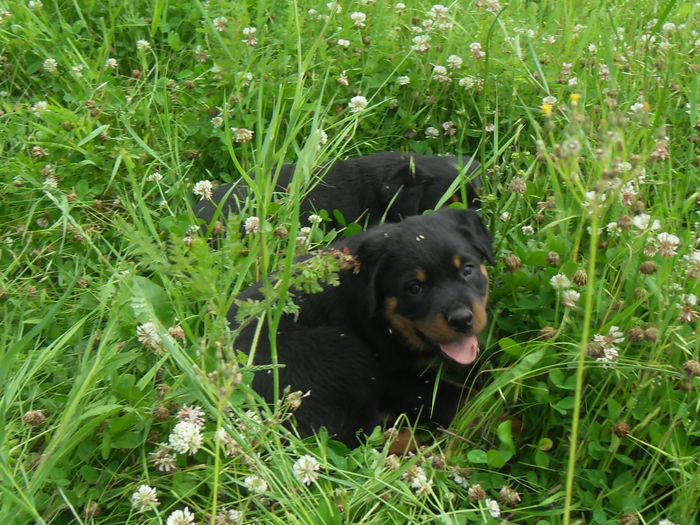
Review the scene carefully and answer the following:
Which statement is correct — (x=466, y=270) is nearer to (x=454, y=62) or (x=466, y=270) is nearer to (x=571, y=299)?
(x=571, y=299)

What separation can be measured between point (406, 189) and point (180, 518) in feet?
7.33

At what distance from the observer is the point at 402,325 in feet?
9.70

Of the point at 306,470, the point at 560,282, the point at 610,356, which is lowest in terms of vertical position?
the point at 306,470

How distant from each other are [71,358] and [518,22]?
3140mm

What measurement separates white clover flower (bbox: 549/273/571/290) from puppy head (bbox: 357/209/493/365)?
0.31 meters

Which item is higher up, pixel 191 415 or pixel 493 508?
pixel 191 415

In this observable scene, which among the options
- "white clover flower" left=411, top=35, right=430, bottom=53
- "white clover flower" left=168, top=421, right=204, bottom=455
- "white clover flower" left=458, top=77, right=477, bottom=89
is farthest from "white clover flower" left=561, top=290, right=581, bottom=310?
"white clover flower" left=411, top=35, right=430, bottom=53

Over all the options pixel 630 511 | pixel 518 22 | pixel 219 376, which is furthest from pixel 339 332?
pixel 518 22

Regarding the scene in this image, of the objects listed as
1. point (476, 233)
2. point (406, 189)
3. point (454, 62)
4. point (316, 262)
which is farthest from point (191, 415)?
point (454, 62)

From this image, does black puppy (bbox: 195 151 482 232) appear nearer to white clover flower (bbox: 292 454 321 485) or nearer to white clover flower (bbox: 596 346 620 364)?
white clover flower (bbox: 596 346 620 364)

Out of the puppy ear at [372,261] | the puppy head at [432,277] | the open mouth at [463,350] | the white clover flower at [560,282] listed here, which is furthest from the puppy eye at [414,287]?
the white clover flower at [560,282]

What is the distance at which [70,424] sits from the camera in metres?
2.16

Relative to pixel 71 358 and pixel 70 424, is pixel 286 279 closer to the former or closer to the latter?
pixel 70 424

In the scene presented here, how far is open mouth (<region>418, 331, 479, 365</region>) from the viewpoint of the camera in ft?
9.18
